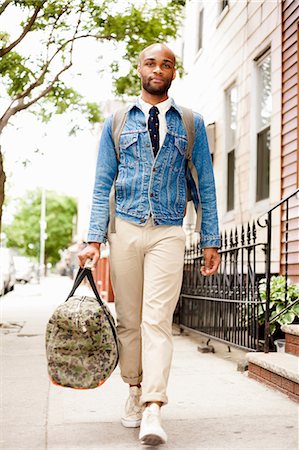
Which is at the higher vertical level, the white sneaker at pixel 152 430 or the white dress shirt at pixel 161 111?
the white dress shirt at pixel 161 111

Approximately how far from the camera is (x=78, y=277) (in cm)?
362

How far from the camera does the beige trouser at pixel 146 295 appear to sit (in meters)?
3.53

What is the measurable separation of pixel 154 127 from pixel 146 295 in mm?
938

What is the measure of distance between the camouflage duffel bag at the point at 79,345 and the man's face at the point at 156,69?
1132mm

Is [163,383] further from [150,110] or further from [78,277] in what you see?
[150,110]

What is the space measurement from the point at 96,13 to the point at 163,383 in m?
8.60

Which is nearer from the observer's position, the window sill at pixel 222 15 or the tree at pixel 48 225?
the window sill at pixel 222 15

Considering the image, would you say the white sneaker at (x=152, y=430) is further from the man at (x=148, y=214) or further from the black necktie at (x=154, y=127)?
the black necktie at (x=154, y=127)

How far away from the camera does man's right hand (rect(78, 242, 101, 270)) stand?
373cm

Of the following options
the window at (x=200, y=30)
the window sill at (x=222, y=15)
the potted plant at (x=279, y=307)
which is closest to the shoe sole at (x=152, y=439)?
Answer: the potted plant at (x=279, y=307)

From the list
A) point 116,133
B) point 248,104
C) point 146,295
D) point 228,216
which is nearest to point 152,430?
point 146,295

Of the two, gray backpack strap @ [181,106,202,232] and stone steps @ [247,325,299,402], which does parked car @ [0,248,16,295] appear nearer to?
stone steps @ [247,325,299,402]

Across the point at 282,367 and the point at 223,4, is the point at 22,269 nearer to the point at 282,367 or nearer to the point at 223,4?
the point at 223,4


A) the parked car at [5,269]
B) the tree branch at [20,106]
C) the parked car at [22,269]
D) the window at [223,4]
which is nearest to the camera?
the tree branch at [20,106]
